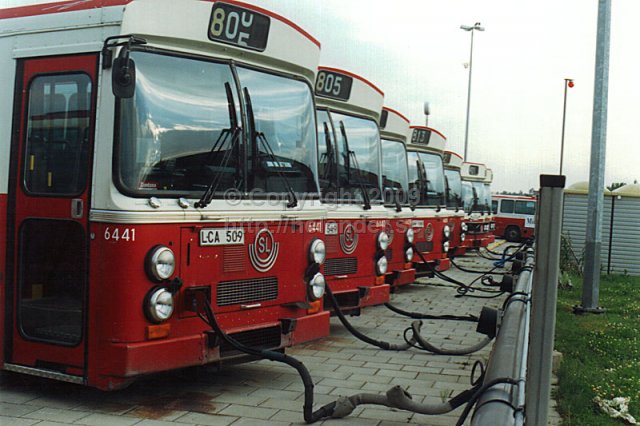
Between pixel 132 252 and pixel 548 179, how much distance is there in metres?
3.49

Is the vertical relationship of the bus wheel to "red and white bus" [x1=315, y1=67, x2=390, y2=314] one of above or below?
below

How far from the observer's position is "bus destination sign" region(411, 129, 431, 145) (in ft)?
51.5

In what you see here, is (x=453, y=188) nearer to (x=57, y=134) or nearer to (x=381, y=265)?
(x=381, y=265)

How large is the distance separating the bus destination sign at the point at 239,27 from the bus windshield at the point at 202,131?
22 cm

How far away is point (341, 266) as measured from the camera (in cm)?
903

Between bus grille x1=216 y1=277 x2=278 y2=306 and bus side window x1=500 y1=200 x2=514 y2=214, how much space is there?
32911 millimetres

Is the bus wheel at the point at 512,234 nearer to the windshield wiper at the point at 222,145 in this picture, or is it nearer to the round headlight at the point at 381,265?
the round headlight at the point at 381,265

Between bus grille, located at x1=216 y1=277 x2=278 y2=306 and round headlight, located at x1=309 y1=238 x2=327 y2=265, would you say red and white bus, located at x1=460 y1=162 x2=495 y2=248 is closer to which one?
round headlight, located at x1=309 y1=238 x2=327 y2=265

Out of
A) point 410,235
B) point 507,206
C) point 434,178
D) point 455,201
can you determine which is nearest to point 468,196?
point 455,201

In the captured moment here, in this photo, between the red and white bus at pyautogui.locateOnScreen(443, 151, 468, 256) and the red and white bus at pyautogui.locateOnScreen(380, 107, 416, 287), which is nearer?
the red and white bus at pyautogui.locateOnScreen(380, 107, 416, 287)

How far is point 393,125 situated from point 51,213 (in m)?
7.54

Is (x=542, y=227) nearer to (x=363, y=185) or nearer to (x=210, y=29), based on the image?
(x=210, y=29)

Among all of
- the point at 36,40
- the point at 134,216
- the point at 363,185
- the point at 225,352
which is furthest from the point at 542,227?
the point at 363,185

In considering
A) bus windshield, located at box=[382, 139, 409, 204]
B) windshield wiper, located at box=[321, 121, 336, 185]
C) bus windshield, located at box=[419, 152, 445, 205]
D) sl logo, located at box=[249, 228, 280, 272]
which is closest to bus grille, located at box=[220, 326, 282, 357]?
sl logo, located at box=[249, 228, 280, 272]
